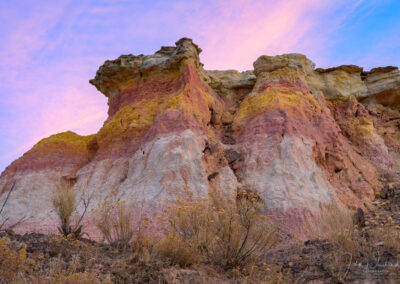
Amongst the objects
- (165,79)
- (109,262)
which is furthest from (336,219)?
→ (165,79)

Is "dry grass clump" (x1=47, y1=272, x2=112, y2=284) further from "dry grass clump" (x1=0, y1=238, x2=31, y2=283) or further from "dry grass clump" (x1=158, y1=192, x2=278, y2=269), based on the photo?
"dry grass clump" (x1=158, y1=192, x2=278, y2=269)

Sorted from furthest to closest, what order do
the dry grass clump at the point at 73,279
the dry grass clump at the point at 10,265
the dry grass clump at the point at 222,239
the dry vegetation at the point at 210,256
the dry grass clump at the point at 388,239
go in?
the dry grass clump at the point at 222,239, the dry grass clump at the point at 388,239, the dry vegetation at the point at 210,256, the dry grass clump at the point at 10,265, the dry grass clump at the point at 73,279

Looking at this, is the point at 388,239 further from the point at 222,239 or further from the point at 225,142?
the point at 225,142

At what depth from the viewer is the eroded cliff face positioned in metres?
13.4

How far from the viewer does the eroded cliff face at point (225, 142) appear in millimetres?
13367

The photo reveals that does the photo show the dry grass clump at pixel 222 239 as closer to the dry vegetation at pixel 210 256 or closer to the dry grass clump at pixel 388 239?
the dry vegetation at pixel 210 256

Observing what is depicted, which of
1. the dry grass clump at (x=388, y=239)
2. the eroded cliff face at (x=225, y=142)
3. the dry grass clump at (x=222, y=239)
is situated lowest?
the dry grass clump at (x=388, y=239)

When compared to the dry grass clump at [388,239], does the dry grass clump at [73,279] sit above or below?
above

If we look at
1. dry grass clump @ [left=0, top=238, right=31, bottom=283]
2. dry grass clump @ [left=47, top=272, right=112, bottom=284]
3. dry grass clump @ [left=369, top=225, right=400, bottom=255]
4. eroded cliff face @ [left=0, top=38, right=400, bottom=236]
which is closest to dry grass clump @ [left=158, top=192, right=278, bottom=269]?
dry grass clump @ [left=47, top=272, right=112, bottom=284]

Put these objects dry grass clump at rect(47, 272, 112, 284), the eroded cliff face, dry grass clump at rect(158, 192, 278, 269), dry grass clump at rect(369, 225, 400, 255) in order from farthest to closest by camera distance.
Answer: the eroded cliff face
dry grass clump at rect(158, 192, 278, 269)
dry grass clump at rect(369, 225, 400, 255)
dry grass clump at rect(47, 272, 112, 284)

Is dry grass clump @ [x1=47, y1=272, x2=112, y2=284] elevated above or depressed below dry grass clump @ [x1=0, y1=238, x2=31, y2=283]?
below

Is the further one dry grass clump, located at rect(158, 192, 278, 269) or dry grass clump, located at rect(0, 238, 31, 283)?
dry grass clump, located at rect(158, 192, 278, 269)

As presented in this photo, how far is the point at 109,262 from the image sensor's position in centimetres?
629

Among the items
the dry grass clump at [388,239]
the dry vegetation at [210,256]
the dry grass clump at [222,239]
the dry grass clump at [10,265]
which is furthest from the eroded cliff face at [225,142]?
the dry grass clump at [10,265]
